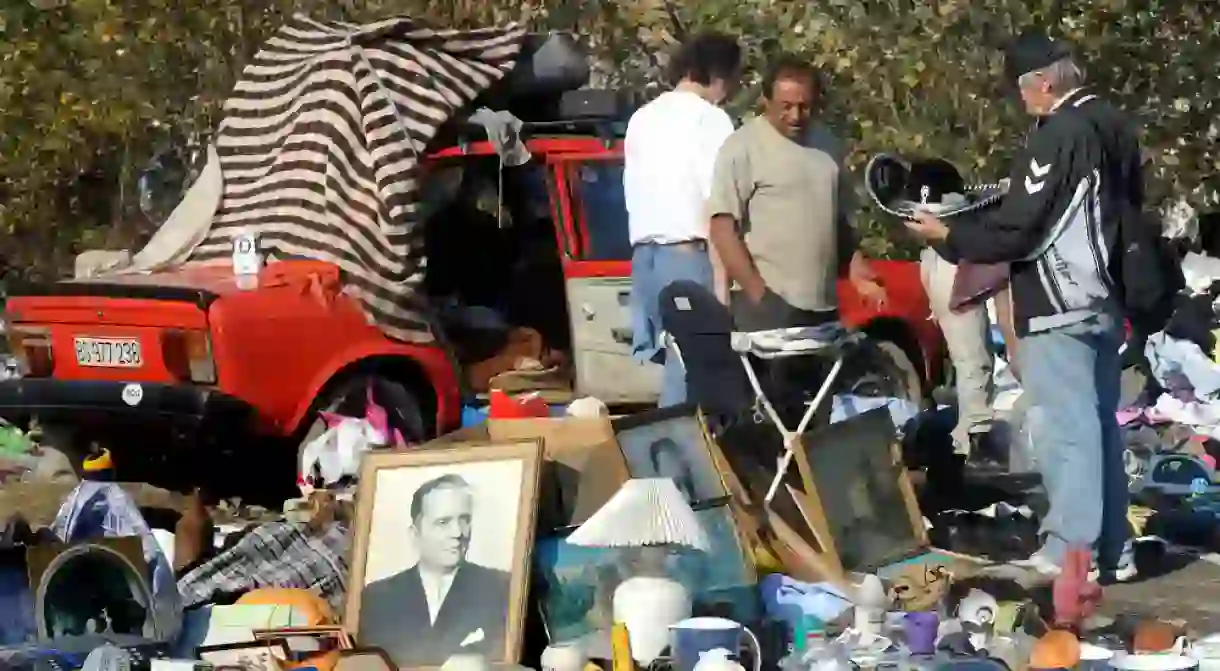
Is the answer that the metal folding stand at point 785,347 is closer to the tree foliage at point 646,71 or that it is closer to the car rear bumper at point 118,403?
the tree foliage at point 646,71

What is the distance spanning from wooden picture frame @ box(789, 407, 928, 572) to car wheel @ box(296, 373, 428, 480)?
2.06m

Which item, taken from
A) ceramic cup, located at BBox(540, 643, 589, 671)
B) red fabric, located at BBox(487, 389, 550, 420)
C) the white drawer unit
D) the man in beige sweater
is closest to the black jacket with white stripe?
the man in beige sweater

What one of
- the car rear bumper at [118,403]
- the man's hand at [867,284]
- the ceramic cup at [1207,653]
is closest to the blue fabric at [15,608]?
the car rear bumper at [118,403]

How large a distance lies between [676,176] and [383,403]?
1635 mm

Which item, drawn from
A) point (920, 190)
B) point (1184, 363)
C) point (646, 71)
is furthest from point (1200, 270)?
point (646, 71)

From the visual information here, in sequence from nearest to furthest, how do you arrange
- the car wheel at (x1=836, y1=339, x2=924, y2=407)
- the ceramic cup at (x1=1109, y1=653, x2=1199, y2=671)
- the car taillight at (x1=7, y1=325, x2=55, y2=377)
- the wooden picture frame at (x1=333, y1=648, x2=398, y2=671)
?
the ceramic cup at (x1=1109, y1=653, x2=1199, y2=671), the wooden picture frame at (x1=333, y1=648, x2=398, y2=671), the car taillight at (x1=7, y1=325, x2=55, y2=377), the car wheel at (x1=836, y1=339, x2=924, y2=407)

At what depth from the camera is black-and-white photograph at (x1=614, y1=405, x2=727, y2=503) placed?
218 inches

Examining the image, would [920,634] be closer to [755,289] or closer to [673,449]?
[673,449]

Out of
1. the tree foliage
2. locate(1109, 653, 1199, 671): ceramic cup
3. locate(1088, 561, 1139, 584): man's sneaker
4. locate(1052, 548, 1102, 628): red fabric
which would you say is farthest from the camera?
the tree foliage

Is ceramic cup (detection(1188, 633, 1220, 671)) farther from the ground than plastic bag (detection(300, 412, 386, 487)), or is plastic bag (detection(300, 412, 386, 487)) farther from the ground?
plastic bag (detection(300, 412, 386, 487))

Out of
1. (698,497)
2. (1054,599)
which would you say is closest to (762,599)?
(698,497)

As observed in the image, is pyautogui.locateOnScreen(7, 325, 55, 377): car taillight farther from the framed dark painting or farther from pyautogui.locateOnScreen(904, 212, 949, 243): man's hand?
pyautogui.locateOnScreen(904, 212, 949, 243): man's hand

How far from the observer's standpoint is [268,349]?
7.11m

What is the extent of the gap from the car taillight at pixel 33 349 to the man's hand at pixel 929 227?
3433 millimetres
